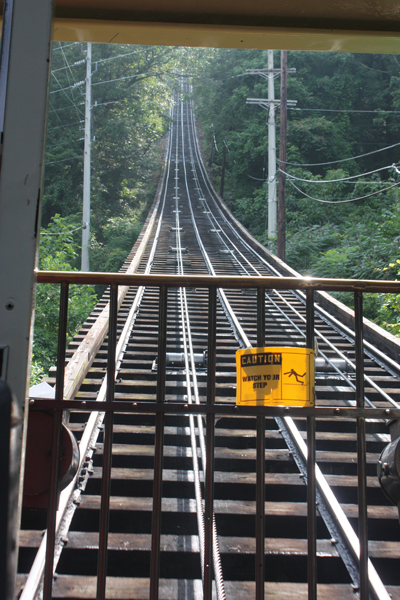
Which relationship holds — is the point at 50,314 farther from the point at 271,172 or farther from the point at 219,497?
the point at 271,172

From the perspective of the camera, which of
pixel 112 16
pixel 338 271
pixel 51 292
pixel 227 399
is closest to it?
pixel 112 16

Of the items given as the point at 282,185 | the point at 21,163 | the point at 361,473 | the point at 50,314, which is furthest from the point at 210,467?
the point at 282,185

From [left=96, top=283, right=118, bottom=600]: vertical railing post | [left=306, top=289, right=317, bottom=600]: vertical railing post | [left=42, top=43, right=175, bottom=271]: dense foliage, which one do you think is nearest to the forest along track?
[left=96, top=283, right=118, bottom=600]: vertical railing post

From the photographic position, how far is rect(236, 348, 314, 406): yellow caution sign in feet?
6.32

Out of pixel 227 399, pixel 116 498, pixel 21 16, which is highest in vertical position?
pixel 21 16

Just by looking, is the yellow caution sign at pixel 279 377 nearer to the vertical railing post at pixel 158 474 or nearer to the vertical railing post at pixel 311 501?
the vertical railing post at pixel 311 501

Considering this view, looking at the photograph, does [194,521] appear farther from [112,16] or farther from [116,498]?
[112,16]

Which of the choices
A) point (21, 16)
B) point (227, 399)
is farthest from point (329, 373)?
point (21, 16)

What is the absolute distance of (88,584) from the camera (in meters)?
2.84

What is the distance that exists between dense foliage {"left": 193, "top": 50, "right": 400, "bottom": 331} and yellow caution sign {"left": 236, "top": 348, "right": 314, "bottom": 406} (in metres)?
17.3

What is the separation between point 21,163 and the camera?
1.24 m

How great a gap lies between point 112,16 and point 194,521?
3395 millimetres

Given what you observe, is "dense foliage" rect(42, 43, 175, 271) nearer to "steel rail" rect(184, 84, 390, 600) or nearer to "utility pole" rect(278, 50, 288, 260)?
"utility pole" rect(278, 50, 288, 260)

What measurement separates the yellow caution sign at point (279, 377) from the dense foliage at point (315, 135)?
17278 mm
